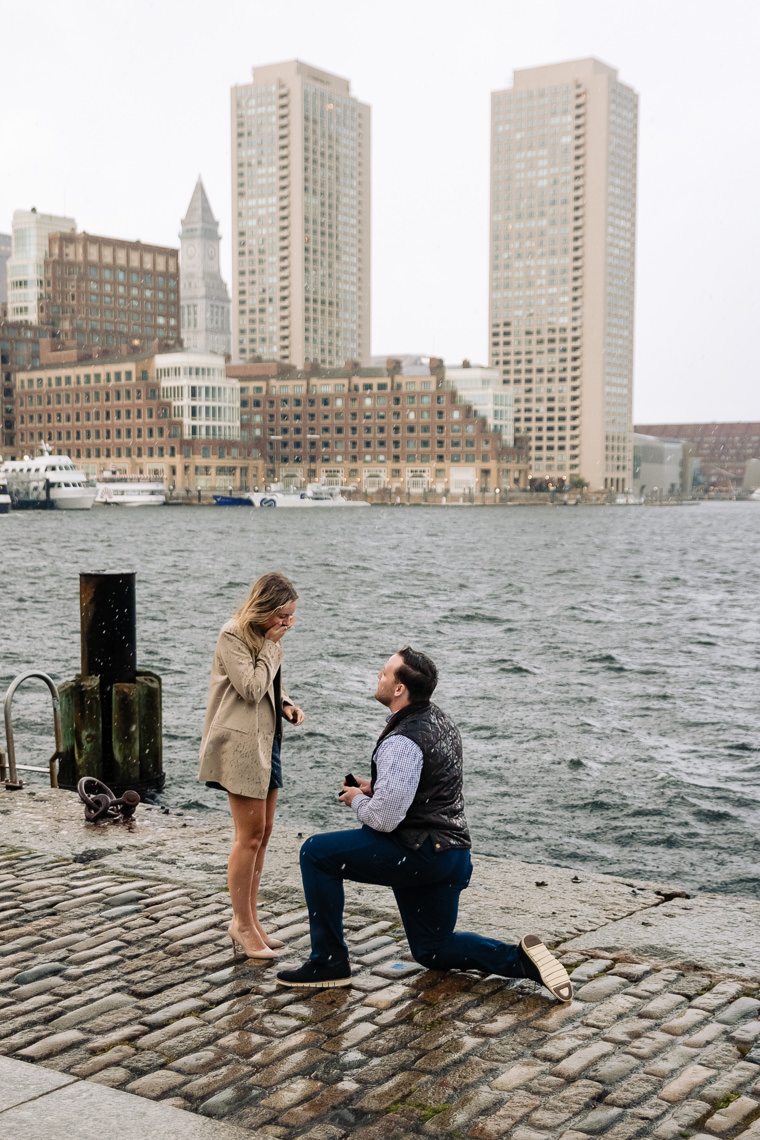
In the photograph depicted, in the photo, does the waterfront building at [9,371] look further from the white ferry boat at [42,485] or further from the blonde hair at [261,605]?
the blonde hair at [261,605]

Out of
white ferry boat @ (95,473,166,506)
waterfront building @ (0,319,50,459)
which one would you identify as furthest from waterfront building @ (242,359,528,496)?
waterfront building @ (0,319,50,459)

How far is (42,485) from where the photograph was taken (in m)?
141

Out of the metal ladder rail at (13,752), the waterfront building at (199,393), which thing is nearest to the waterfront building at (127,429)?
the waterfront building at (199,393)

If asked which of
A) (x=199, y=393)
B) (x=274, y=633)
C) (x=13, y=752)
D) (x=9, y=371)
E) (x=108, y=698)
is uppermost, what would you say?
(x=9, y=371)

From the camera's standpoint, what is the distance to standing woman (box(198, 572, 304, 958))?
581 cm

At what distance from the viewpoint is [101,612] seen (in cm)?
1141

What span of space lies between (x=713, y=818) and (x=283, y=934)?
31.4ft

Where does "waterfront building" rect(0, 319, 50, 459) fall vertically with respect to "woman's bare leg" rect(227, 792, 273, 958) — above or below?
above

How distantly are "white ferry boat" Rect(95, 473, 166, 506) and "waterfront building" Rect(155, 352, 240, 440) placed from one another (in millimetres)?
11533

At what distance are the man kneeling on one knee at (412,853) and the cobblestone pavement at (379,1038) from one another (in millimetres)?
153

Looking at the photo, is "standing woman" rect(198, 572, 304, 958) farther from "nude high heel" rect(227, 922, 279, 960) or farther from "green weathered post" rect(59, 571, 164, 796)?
"green weathered post" rect(59, 571, 164, 796)

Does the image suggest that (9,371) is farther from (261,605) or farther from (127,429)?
(261,605)

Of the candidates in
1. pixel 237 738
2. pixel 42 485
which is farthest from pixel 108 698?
pixel 42 485

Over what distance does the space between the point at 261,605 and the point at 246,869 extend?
1403mm
